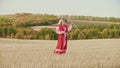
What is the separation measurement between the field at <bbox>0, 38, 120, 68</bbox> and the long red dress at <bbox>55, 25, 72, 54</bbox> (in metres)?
0.07

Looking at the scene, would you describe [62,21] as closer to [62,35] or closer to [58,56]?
[62,35]

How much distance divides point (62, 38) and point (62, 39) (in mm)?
13

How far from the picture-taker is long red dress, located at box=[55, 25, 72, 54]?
8000 mm

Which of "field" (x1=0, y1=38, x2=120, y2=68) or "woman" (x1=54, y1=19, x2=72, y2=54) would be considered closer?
"field" (x1=0, y1=38, x2=120, y2=68)

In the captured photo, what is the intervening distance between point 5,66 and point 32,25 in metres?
0.95

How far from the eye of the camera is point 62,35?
8102 millimetres

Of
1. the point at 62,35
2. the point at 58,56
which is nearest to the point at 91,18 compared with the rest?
the point at 62,35

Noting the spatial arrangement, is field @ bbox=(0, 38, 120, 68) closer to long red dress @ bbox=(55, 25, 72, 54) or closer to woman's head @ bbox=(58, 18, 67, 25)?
long red dress @ bbox=(55, 25, 72, 54)

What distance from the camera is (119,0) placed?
7.89m

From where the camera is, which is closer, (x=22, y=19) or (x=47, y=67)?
(x=47, y=67)

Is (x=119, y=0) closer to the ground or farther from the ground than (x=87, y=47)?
farther from the ground

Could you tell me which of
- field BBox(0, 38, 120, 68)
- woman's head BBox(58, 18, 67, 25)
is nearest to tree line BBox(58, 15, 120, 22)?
woman's head BBox(58, 18, 67, 25)

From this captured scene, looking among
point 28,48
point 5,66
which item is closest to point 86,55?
point 28,48

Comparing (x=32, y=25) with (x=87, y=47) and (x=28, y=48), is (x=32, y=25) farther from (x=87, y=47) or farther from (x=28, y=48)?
(x=87, y=47)
